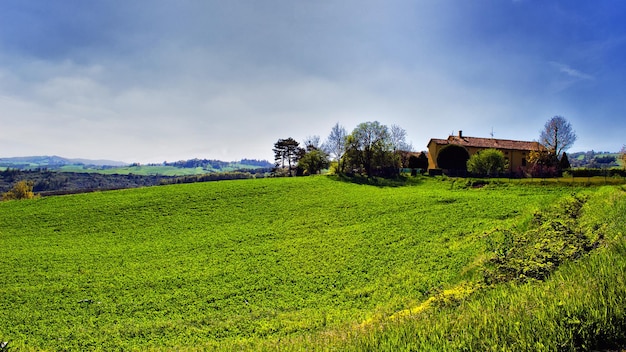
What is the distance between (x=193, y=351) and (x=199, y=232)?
61.6 ft

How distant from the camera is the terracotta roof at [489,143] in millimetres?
64000

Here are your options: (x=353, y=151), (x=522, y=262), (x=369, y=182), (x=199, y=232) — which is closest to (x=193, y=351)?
(x=522, y=262)

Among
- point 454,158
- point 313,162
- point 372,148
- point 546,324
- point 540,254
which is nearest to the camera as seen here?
point 546,324

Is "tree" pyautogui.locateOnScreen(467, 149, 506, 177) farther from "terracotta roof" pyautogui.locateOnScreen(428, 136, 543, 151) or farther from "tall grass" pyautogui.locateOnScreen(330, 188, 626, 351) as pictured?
"tall grass" pyautogui.locateOnScreen(330, 188, 626, 351)

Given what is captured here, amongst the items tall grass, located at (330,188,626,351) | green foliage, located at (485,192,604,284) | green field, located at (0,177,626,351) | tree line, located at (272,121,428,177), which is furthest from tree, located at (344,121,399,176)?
tall grass, located at (330,188,626,351)

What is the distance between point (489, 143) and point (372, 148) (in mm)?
28148

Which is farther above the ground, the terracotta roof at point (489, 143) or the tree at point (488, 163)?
the terracotta roof at point (489, 143)

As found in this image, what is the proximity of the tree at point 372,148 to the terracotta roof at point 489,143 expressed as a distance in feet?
43.7

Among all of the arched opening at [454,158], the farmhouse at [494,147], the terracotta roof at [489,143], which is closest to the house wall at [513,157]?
the farmhouse at [494,147]

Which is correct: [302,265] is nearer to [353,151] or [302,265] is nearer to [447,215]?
[447,215]

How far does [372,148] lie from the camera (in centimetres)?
5753

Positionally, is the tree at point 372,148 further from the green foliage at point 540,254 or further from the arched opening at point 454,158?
the green foliage at point 540,254

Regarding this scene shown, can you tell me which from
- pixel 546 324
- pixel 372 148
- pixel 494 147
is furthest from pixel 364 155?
pixel 546 324

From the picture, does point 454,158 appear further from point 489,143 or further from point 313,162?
point 313,162
